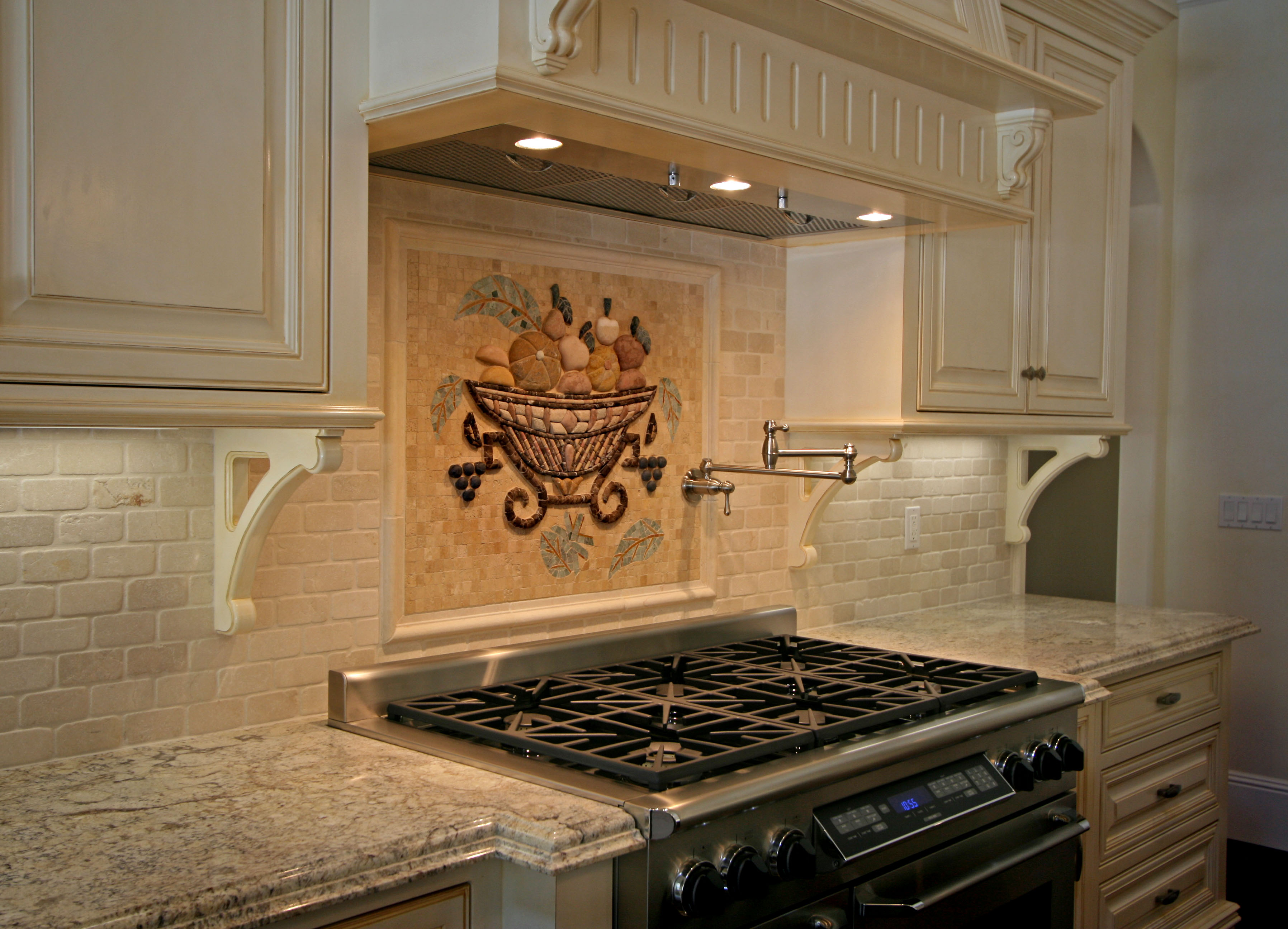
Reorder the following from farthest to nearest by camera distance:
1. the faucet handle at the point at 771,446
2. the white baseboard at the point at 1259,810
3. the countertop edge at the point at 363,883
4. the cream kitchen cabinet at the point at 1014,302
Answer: the white baseboard at the point at 1259,810, the cream kitchen cabinet at the point at 1014,302, the faucet handle at the point at 771,446, the countertop edge at the point at 363,883

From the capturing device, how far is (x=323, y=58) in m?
1.58

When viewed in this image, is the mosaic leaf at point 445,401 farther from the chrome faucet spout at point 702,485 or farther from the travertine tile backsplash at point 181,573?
the chrome faucet spout at point 702,485

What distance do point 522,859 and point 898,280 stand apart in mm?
1721

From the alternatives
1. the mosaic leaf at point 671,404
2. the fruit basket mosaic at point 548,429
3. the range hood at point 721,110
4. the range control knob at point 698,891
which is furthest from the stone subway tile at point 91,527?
the mosaic leaf at point 671,404

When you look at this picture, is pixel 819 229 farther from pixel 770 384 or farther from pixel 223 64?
pixel 223 64

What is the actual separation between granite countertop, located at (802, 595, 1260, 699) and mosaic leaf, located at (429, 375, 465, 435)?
3.99 ft

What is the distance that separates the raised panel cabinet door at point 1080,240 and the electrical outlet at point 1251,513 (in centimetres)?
100

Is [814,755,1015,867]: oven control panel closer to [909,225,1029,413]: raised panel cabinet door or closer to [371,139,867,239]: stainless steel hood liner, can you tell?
[909,225,1029,413]: raised panel cabinet door

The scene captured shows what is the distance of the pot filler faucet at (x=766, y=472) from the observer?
253 centimetres

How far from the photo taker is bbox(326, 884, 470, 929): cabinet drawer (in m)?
1.36

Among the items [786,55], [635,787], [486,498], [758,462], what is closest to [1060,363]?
[758,462]

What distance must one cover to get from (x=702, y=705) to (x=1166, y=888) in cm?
170

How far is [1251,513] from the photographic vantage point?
396cm

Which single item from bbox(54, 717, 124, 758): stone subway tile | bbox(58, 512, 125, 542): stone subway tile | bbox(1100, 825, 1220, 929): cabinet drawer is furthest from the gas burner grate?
bbox(1100, 825, 1220, 929): cabinet drawer
